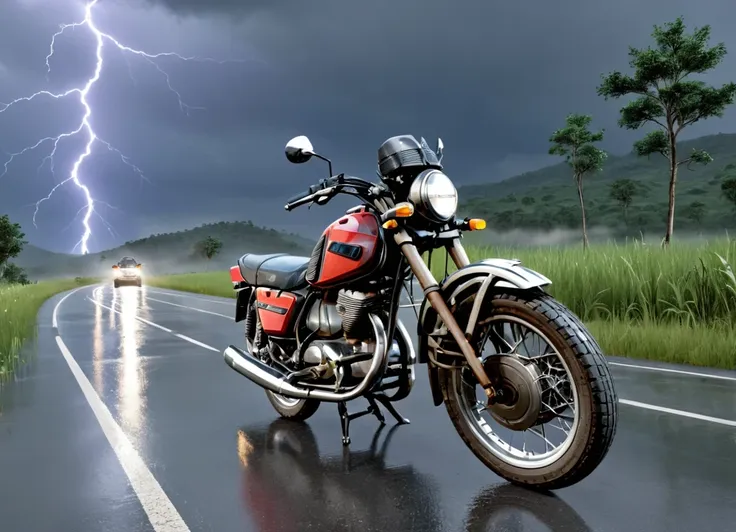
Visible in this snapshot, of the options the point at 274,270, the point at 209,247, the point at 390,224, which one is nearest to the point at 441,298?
the point at 390,224

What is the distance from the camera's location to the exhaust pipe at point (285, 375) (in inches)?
183

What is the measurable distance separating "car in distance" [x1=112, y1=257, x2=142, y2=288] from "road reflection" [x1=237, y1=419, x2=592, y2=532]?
142 ft

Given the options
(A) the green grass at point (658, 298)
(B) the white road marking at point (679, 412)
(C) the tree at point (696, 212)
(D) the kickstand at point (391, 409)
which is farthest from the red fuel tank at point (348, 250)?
(C) the tree at point (696, 212)

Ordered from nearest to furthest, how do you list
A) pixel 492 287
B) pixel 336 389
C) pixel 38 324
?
pixel 492 287 < pixel 336 389 < pixel 38 324

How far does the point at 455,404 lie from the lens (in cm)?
455

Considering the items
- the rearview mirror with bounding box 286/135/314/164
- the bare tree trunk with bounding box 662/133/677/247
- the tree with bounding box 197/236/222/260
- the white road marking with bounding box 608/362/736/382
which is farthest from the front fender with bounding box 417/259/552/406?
the tree with bounding box 197/236/222/260

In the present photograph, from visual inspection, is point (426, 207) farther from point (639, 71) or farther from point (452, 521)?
point (639, 71)

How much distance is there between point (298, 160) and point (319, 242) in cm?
61

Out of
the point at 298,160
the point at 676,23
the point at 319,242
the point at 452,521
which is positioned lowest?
the point at 452,521

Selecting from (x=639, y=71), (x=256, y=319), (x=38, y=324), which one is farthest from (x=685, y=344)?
(x=639, y=71)

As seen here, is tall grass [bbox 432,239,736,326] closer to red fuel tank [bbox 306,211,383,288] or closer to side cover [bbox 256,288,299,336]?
side cover [bbox 256,288,299,336]

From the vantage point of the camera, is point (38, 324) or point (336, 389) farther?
point (38, 324)

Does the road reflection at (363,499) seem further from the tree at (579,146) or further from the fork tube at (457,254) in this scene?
the tree at (579,146)

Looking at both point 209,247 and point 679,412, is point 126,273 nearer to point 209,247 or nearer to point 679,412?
point 679,412
